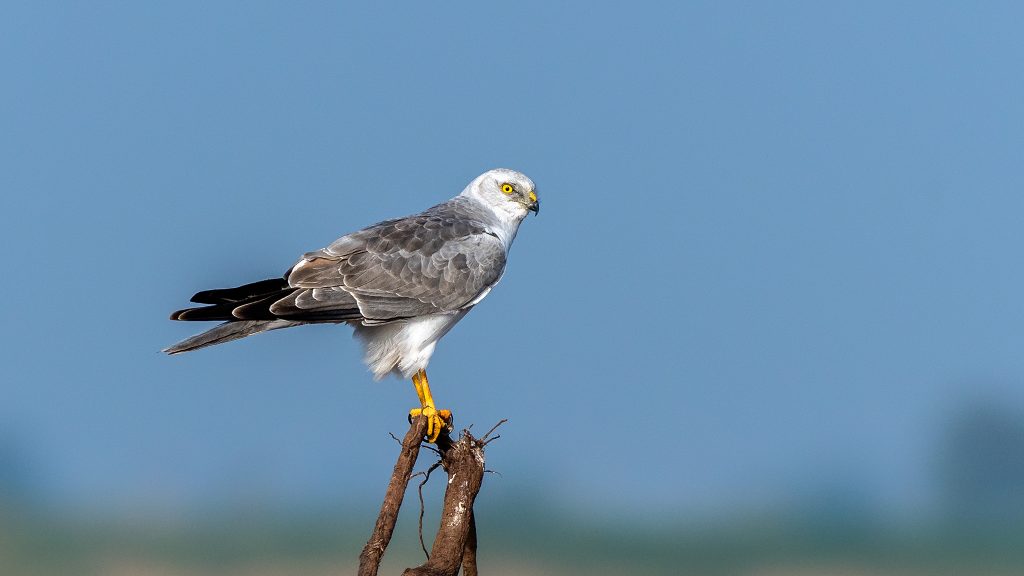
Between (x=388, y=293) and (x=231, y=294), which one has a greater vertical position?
(x=388, y=293)

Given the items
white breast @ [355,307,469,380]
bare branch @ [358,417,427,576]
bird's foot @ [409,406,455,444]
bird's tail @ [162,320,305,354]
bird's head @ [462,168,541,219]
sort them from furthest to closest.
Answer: bird's head @ [462,168,541,219] < white breast @ [355,307,469,380] < bird's foot @ [409,406,455,444] < bird's tail @ [162,320,305,354] < bare branch @ [358,417,427,576]

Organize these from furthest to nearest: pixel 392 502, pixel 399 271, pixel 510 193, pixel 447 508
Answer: pixel 510 193, pixel 399 271, pixel 447 508, pixel 392 502

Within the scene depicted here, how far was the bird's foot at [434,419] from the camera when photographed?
762cm

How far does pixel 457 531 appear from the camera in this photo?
6.77 meters

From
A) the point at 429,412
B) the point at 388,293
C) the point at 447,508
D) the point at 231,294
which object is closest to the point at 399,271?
the point at 388,293

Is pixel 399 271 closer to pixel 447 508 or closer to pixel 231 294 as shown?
pixel 231 294

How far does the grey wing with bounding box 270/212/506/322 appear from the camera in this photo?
25.3 ft

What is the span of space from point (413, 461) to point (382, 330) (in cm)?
154

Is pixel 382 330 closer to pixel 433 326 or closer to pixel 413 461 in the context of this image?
pixel 433 326

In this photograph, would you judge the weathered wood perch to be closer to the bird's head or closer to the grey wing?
the grey wing

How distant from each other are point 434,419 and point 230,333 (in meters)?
1.69

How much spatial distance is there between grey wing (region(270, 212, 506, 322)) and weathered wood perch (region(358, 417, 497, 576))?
1.16m

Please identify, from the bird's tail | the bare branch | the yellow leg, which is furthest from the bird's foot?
the bird's tail

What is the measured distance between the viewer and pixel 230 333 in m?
7.43
